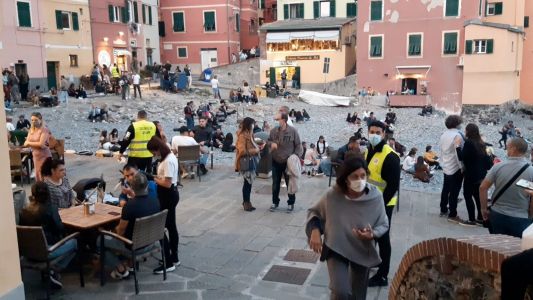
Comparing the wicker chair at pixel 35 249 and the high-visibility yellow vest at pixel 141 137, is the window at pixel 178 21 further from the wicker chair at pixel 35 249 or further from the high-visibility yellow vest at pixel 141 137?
the wicker chair at pixel 35 249

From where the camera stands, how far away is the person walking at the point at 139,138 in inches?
352

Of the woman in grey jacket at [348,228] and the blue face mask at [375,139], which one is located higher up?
the blue face mask at [375,139]

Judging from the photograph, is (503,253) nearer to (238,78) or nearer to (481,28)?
(481,28)

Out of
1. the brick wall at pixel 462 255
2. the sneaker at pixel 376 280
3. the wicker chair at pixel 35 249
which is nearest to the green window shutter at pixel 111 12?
the wicker chair at pixel 35 249

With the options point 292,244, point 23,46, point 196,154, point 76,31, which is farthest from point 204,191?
point 76,31

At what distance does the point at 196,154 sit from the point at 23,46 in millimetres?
21159

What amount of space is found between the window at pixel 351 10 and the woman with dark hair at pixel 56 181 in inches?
1537

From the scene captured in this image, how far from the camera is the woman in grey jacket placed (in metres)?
3.96

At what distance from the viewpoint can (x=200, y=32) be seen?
44.3 meters

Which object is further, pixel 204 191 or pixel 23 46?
pixel 23 46

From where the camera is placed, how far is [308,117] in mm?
29531

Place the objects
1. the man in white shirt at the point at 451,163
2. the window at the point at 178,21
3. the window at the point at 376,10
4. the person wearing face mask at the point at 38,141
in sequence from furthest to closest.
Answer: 1. the window at the point at 178,21
2. the window at the point at 376,10
3. the person wearing face mask at the point at 38,141
4. the man in white shirt at the point at 451,163

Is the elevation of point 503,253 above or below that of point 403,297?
above

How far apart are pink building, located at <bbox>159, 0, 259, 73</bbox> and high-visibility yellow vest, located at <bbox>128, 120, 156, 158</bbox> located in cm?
3605
